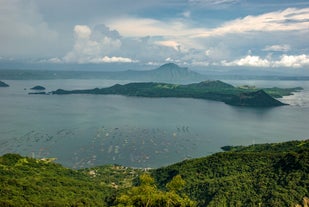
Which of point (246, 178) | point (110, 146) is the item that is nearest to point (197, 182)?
point (246, 178)

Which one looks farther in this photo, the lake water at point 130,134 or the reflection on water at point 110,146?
the lake water at point 130,134

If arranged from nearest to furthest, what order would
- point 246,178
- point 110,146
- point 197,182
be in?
point 246,178
point 197,182
point 110,146

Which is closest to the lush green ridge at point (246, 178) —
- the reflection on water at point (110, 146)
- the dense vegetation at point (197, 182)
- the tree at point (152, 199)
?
the dense vegetation at point (197, 182)

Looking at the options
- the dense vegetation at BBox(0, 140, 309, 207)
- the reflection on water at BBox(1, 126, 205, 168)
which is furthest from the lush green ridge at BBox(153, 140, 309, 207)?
the reflection on water at BBox(1, 126, 205, 168)

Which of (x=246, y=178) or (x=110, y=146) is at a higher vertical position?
(x=246, y=178)

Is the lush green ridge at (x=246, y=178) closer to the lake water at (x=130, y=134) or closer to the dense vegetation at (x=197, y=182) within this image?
the dense vegetation at (x=197, y=182)

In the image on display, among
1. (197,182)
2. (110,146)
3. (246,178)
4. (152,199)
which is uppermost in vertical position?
(152,199)

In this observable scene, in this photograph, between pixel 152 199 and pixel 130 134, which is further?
pixel 130 134

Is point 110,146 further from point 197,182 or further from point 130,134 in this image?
point 197,182

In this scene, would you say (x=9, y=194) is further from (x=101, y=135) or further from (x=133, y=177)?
(x=101, y=135)

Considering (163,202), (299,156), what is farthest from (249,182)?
(163,202)
